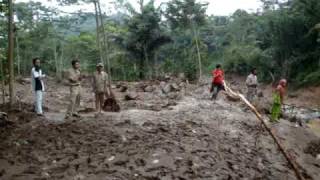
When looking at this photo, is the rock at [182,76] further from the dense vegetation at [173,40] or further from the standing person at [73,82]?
the standing person at [73,82]

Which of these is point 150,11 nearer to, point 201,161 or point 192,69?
point 192,69

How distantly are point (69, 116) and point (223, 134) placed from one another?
171 inches

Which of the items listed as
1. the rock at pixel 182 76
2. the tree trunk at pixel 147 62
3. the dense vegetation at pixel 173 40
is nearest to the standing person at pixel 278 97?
the dense vegetation at pixel 173 40

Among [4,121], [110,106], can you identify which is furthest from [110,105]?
[4,121]

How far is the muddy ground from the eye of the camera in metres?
8.15

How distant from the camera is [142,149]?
935 cm

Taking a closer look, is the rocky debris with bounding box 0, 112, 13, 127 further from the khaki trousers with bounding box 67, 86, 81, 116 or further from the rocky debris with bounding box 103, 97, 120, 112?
the rocky debris with bounding box 103, 97, 120, 112

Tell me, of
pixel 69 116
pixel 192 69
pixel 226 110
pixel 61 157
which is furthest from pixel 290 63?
pixel 61 157

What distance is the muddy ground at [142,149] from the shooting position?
26.7ft

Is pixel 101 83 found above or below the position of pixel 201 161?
above

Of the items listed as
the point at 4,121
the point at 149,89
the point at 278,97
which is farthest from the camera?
the point at 149,89

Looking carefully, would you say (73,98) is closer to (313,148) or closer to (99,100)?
(99,100)

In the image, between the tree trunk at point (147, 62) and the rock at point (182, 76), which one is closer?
the rock at point (182, 76)

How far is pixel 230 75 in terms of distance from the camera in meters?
57.8
